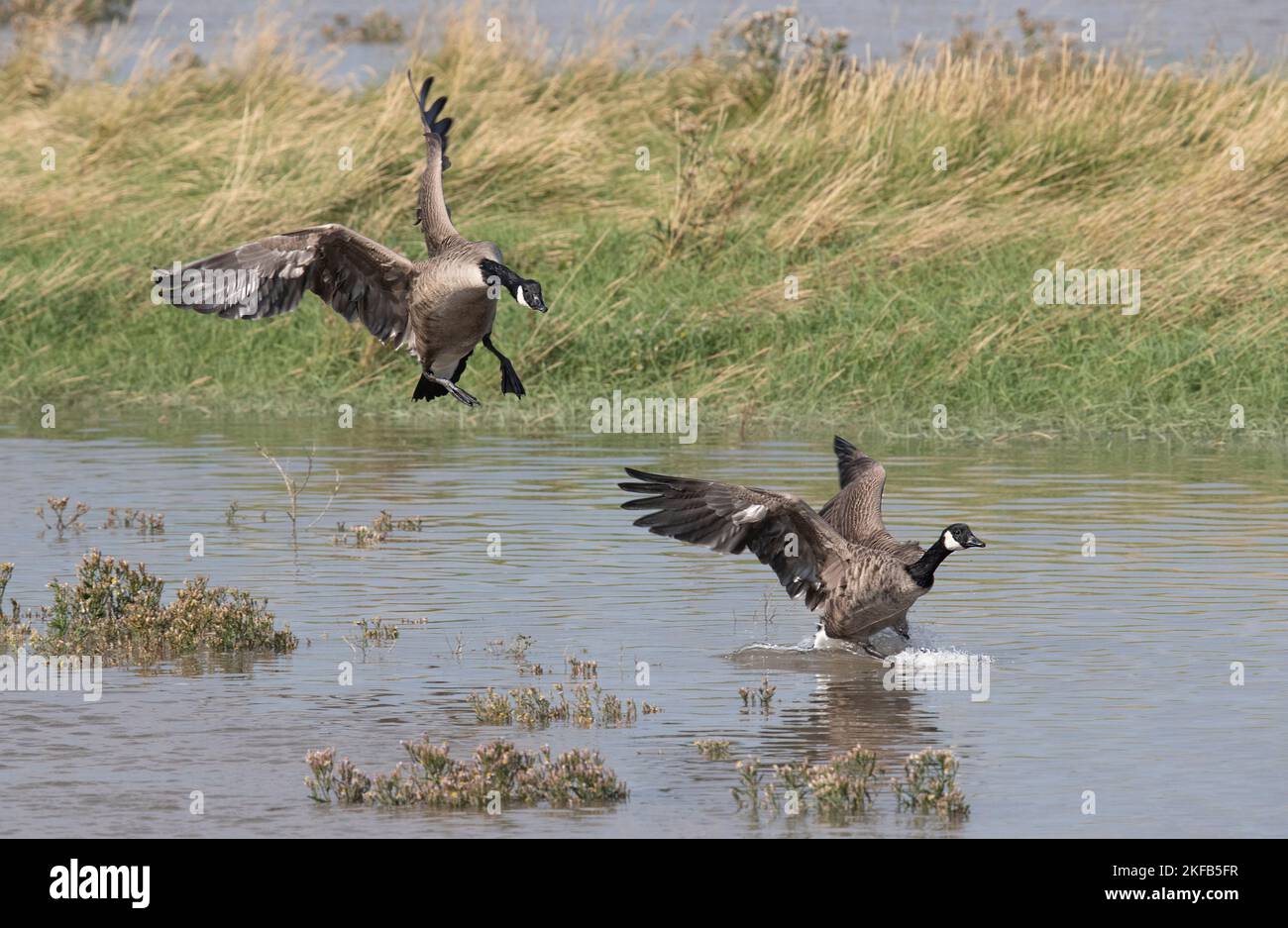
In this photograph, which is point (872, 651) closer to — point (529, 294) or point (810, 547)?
point (810, 547)

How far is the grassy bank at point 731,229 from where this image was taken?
19.2 metres

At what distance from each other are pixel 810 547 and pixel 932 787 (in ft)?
9.65

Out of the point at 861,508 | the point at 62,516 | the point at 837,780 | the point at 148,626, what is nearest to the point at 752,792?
the point at 837,780

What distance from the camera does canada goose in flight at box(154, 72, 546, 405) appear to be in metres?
11.3

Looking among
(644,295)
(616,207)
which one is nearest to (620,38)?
(616,207)

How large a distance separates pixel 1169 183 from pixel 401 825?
14.8m

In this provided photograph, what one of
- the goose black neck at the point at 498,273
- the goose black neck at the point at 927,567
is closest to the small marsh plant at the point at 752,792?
the goose black neck at the point at 927,567

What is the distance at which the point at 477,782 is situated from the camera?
8336mm

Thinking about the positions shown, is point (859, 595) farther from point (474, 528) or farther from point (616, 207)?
point (616, 207)

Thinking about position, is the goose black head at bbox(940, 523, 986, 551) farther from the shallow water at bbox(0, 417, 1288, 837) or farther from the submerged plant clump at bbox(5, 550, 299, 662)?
the submerged plant clump at bbox(5, 550, 299, 662)

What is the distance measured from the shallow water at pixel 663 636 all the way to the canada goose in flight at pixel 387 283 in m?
1.36

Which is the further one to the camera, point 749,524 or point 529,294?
point 749,524

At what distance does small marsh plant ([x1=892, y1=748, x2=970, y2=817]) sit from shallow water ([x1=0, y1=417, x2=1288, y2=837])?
64 millimetres

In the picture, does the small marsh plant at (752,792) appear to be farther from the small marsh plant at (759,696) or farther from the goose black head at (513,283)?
the goose black head at (513,283)
